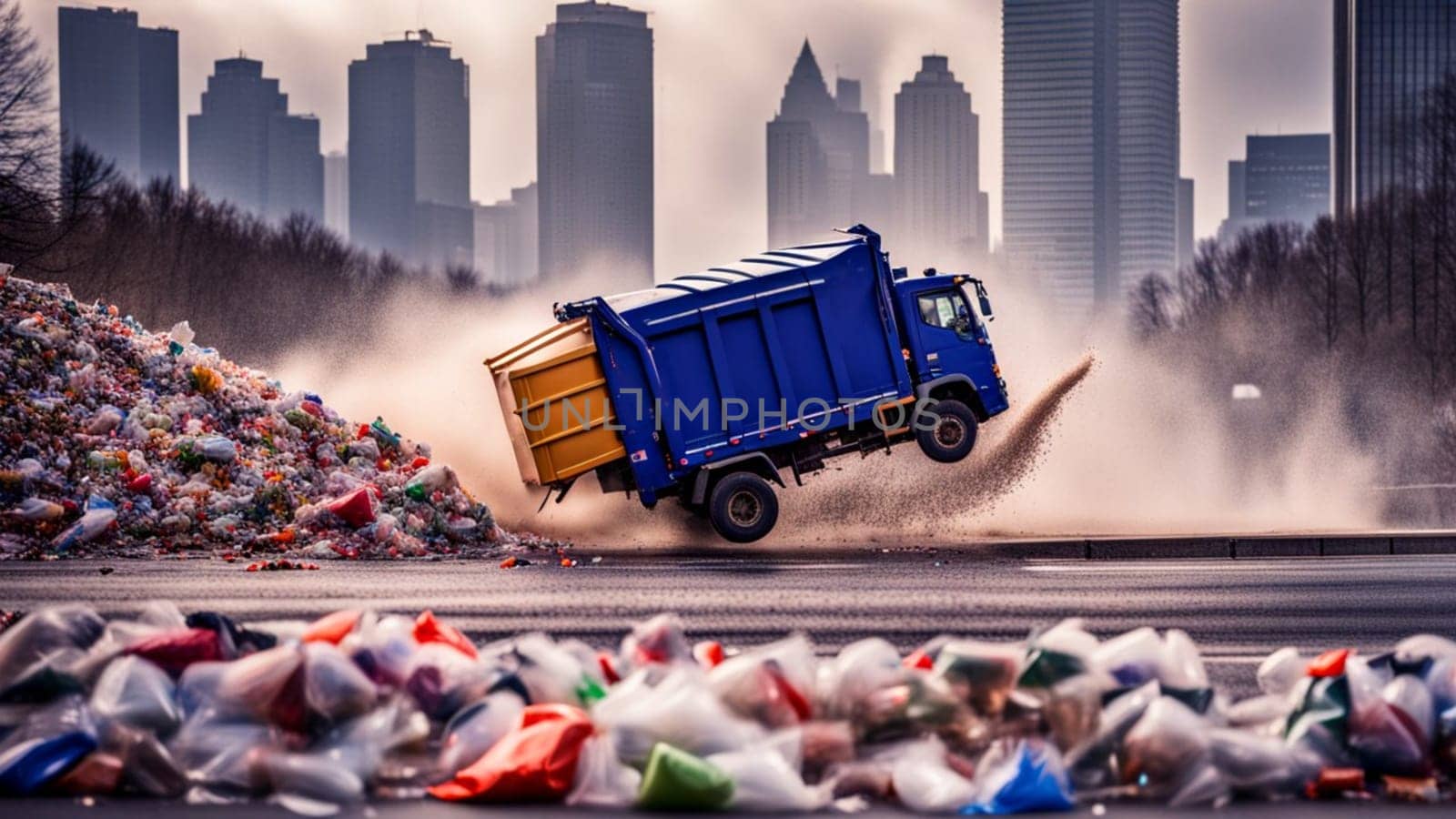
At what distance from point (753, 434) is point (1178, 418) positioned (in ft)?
39.1

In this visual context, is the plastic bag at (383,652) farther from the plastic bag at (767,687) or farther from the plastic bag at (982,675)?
the plastic bag at (982,675)

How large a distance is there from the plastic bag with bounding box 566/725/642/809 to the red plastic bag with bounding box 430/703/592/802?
0.05 meters

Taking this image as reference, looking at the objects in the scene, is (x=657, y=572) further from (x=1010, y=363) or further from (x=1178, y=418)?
(x=1178, y=418)

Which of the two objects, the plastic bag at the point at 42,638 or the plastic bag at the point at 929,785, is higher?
the plastic bag at the point at 42,638

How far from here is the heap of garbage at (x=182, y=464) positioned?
19172 mm

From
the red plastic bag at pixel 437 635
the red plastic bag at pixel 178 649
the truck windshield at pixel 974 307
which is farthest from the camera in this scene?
the truck windshield at pixel 974 307

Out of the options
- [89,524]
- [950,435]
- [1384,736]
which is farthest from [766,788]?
[950,435]

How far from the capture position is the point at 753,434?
765 inches

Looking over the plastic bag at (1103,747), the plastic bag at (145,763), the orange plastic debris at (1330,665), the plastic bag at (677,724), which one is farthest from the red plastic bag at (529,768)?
the orange plastic debris at (1330,665)

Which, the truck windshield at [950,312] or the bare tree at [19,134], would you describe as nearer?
the truck windshield at [950,312]

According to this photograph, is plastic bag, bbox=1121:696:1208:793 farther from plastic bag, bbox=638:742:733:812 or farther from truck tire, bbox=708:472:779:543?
truck tire, bbox=708:472:779:543

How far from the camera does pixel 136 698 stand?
812cm

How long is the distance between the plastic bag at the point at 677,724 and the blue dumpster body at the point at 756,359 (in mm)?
11017

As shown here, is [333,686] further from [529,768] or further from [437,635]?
[437,635]
